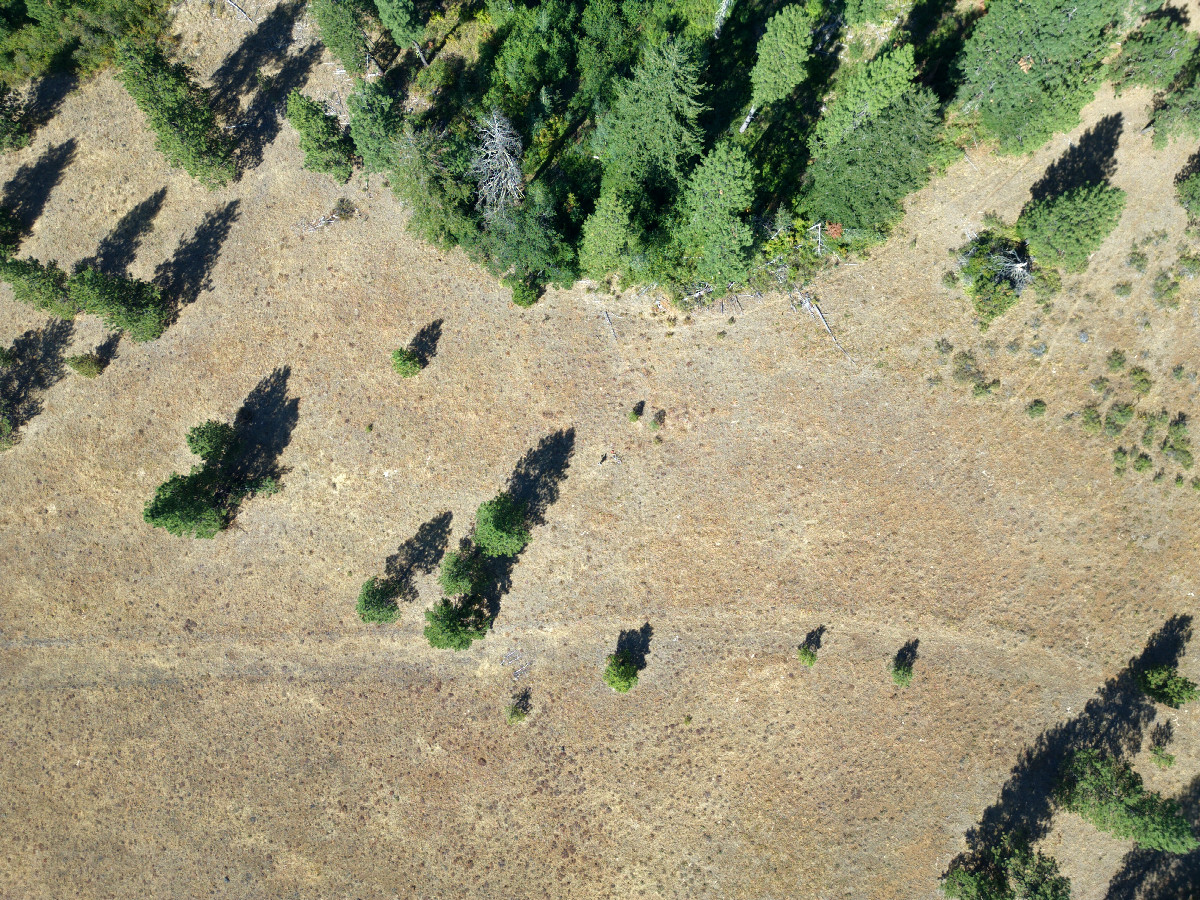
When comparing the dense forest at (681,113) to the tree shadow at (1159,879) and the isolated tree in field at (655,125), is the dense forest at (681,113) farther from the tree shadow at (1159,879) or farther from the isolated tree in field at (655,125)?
the tree shadow at (1159,879)

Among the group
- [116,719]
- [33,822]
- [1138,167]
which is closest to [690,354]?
[1138,167]

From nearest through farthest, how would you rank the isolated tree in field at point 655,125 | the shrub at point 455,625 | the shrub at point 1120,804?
the isolated tree in field at point 655,125 → the shrub at point 1120,804 → the shrub at point 455,625

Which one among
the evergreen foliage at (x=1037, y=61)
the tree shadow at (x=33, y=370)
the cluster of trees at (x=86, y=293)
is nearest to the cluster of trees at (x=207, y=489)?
the cluster of trees at (x=86, y=293)

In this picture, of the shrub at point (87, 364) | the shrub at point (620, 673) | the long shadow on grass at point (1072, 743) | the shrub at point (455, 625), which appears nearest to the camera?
the shrub at point (455, 625)

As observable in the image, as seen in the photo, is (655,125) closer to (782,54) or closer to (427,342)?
(782,54)

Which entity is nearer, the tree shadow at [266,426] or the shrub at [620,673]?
the shrub at [620,673]

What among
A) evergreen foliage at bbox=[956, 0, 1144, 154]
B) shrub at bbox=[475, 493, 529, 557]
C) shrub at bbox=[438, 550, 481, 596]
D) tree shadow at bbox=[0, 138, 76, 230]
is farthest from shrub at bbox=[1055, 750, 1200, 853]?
tree shadow at bbox=[0, 138, 76, 230]

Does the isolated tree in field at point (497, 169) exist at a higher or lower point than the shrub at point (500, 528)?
higher
